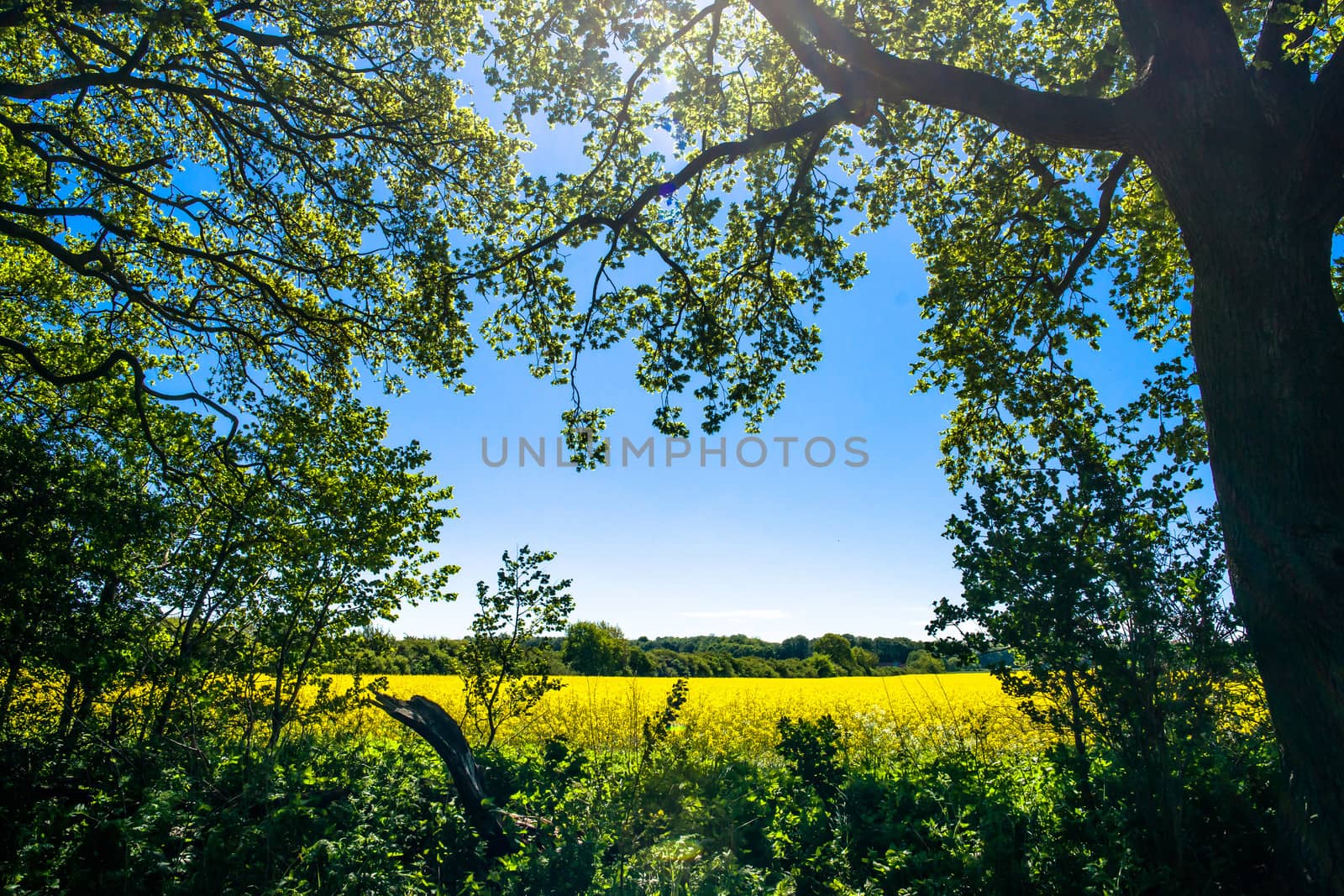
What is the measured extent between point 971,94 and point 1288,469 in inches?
138

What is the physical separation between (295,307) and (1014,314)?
10.2m

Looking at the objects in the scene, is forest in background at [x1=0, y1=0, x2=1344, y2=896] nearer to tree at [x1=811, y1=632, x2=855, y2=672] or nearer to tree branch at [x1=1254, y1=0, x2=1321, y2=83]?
tree branch at [x1=1254, y1=0, x2=1321, y2=83]

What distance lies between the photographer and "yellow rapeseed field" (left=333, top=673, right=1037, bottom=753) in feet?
29.3

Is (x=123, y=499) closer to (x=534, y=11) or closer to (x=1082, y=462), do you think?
(x=534, y=11)

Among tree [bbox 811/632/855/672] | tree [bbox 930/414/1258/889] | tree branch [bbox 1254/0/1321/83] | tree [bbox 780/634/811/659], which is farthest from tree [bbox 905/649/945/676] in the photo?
tree branch [bbox 1254/0/1321/83]

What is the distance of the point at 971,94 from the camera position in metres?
5.15

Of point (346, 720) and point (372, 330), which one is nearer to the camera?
point (372, 330)

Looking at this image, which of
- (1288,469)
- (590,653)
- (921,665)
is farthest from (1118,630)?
(921,665)

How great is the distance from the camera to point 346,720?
1145 centimetres

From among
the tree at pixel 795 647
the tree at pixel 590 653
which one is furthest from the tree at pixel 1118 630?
the tree at pixel 795 647

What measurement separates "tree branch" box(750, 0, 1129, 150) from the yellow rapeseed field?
245 inches

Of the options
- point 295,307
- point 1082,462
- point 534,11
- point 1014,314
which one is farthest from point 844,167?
point 295,307

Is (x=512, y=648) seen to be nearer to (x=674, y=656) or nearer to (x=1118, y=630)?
(x=1118, y=630)

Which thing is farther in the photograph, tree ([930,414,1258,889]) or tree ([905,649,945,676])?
tree ([905,649,945,676])
